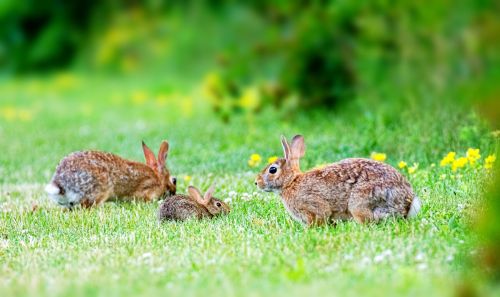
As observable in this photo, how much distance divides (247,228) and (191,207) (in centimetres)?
96

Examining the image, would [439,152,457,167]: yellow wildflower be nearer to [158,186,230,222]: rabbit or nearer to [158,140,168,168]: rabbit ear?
[158,186,230,222]: rabbit

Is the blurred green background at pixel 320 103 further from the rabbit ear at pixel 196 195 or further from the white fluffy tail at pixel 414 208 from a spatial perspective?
the rabbit ear at pixel 196 195

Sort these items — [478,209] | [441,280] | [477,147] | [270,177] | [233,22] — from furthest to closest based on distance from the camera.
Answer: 1. [233,22]
2. [477,147]
3. [270,177]
4. [478,209]
5. [441,280]

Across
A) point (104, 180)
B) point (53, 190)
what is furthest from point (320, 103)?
point (53, 190)

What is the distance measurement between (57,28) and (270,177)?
23.8 metres

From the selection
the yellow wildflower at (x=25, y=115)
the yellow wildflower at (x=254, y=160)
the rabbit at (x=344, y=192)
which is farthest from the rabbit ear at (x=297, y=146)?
the yellow wildflower at (x=25, y=115)

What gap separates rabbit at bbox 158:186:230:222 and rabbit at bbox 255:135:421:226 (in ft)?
2.62

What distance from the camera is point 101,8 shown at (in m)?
30.5

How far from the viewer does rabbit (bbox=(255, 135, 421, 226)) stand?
7.54 metres

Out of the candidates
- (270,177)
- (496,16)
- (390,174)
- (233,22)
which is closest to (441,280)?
(390,174)

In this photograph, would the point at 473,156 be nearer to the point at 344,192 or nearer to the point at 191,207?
the point at 344,192

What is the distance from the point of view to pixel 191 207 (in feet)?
28.6

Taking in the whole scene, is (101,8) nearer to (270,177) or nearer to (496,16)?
(496,16)

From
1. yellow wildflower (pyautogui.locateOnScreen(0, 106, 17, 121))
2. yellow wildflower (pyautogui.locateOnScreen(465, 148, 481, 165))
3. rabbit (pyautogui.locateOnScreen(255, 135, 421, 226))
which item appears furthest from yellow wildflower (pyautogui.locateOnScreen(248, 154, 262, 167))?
yellow wildflower (pyautogui.locateOnScreen(0, 106, 17, 121))
